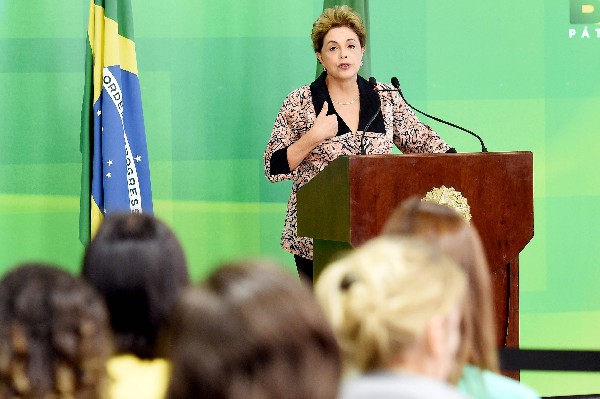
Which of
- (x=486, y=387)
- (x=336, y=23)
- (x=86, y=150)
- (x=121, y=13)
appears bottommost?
(x=486, y=387)

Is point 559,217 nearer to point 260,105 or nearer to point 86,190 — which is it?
point 260,105

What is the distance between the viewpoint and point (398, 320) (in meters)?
1.30

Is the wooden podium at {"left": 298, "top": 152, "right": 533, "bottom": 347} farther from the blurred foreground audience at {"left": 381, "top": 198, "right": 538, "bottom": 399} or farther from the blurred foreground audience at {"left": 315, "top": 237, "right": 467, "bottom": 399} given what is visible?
the blurred foreground audience at {"left": 315, "top": 237, "right": 467, "bottom": 399}

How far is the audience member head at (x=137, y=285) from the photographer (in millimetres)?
1689

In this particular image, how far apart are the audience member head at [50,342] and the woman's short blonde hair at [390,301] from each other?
34cm

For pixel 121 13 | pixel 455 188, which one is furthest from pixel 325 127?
pixel 121 13

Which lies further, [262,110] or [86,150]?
[262,110]

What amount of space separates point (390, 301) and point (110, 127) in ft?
11.6

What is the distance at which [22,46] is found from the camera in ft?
16.8

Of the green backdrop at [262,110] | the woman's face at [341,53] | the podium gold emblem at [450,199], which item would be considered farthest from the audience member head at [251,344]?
the green backdrop at [262,110]

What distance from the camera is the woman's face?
4.15 m

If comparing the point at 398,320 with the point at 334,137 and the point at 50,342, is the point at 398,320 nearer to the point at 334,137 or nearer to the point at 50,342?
the point at 50,342

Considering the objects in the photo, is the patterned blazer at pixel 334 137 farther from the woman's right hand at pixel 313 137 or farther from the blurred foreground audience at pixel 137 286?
the blurred foreground audience at pixel 137 286

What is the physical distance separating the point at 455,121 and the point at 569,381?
1.67m
